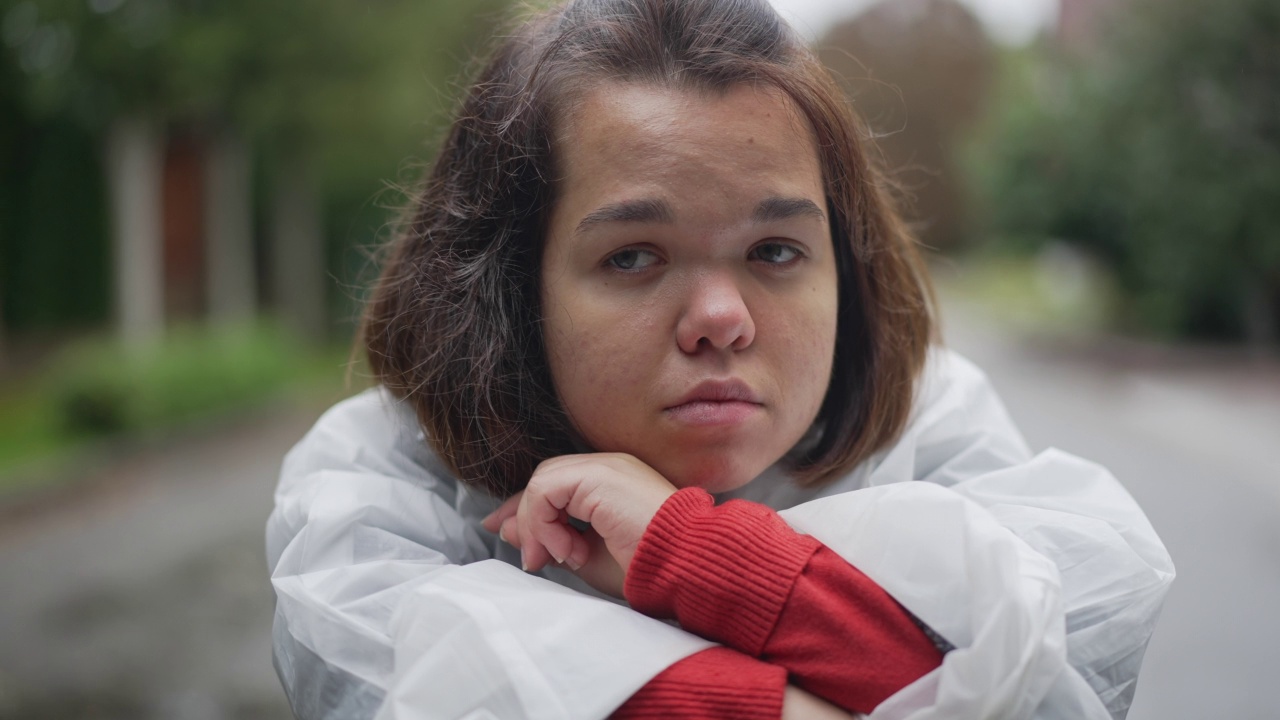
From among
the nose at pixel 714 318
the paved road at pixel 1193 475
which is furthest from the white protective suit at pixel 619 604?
the paved road at pixel 1193 475

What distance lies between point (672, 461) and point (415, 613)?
1.37 feet

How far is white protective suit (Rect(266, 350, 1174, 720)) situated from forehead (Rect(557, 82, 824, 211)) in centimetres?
47

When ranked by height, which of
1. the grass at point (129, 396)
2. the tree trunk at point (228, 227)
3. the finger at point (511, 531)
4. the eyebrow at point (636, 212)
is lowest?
the grass at point (129, 396)

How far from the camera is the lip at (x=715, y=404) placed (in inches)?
58.1

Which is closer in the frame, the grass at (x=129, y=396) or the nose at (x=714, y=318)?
the nose at (x=714, y=318)

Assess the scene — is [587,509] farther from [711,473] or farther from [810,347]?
[810,347]

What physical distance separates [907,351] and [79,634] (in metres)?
5.15

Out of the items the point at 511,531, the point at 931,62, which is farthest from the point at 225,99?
the point at 931,62

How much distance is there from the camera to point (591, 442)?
1624 millimetres

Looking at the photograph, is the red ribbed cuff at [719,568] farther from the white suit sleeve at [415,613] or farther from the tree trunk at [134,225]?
the tree trunk at [134,225]

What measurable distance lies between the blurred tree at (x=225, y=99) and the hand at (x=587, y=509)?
797 centimetres

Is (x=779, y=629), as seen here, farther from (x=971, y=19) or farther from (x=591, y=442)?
(x=971, y=19)

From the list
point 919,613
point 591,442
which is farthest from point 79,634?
point 919,613

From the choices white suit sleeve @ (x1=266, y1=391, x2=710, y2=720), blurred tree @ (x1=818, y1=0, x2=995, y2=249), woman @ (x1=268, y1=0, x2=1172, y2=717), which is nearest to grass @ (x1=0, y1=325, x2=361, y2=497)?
white suit sleeve @ (x1=266, y1=391, x2=710, y2=720)
